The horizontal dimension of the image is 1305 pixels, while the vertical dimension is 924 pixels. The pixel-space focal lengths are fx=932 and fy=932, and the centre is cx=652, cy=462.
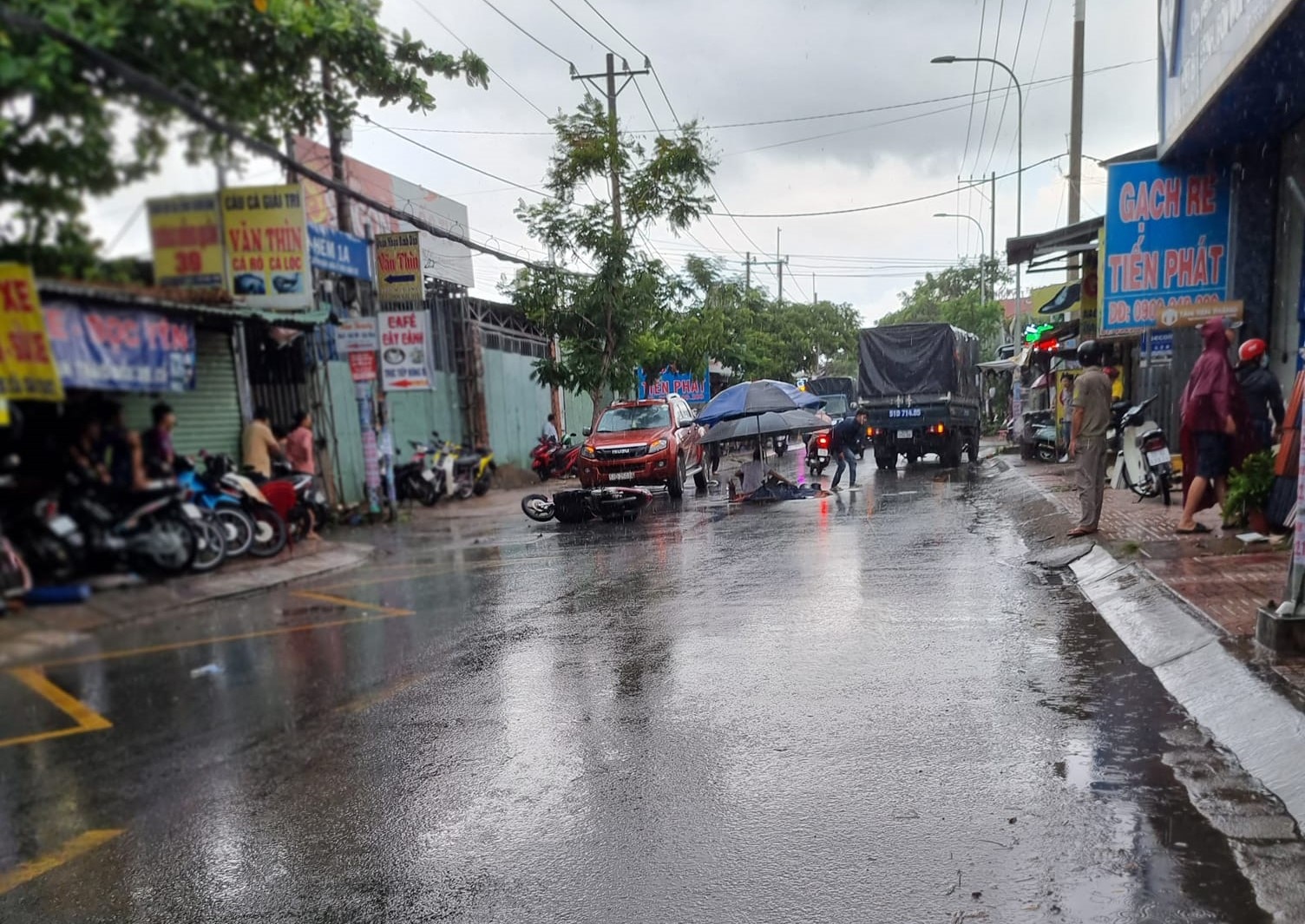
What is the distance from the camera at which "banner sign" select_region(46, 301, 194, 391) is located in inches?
25.7

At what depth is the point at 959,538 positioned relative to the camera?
33.3 feet

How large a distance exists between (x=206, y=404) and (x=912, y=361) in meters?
20.5

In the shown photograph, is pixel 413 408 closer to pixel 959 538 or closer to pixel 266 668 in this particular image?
pixel 266 668

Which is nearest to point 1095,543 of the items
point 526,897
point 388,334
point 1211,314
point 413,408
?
point 1211,314

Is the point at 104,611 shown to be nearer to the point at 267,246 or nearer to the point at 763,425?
the point at 267,246

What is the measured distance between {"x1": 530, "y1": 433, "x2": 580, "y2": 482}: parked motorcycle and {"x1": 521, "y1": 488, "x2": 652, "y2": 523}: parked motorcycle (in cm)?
682

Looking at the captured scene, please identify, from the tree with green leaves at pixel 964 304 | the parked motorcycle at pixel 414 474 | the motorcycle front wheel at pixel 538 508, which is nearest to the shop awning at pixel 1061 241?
the motorcycle front wheel at pixel 538 508

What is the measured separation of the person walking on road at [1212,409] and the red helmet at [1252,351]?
6.3 inches

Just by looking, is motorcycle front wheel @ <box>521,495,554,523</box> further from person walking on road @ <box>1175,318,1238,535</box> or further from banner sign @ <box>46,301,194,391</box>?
banner sign @ <box>46,301,194,391</box>

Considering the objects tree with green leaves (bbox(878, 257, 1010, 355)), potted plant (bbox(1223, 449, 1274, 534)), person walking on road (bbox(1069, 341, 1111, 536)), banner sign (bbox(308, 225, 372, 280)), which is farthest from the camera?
tree with green leaves (bbox(878, 257, 1010, 355))

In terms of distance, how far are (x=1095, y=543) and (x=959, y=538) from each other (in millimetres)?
1747

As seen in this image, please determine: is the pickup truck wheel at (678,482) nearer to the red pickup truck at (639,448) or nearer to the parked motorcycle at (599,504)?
the red pickup truck at (639,448)

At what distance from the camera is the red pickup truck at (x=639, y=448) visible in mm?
15477

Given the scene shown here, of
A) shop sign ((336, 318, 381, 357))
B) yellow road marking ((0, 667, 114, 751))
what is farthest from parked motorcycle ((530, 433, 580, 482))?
shop sign ((336, 318, 381, 357))
